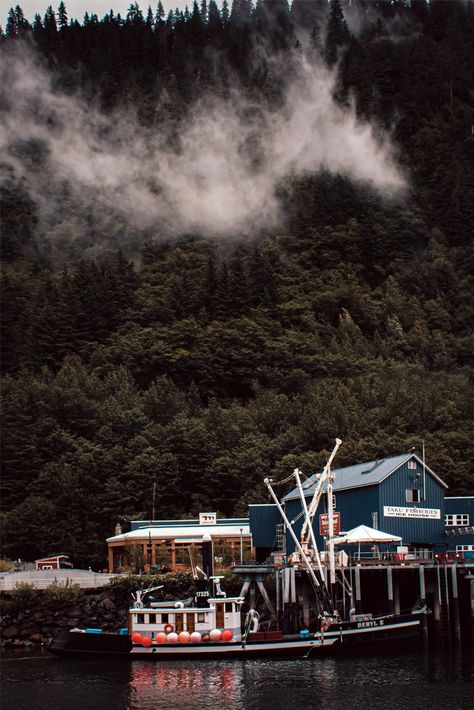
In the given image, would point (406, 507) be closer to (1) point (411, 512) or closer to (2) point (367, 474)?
(1) point (411, 512)

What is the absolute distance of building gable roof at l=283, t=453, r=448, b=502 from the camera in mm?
69500

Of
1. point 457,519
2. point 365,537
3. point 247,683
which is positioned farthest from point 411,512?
point 247,683

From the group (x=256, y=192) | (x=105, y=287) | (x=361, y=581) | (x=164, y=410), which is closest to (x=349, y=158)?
(x=256, y=192)

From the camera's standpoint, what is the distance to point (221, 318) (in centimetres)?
14325

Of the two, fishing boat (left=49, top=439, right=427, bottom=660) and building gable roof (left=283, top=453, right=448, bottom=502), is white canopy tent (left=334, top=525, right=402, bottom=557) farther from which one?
building gable roof (left=283, top=453, right=448, bottom=502)

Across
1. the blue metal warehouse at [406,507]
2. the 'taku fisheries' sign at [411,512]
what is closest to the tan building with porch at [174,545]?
the blue metal warehouse at [406,507]

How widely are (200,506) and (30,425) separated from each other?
20.4 m

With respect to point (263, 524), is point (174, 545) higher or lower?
lower

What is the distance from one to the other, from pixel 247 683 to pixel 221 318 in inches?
3781

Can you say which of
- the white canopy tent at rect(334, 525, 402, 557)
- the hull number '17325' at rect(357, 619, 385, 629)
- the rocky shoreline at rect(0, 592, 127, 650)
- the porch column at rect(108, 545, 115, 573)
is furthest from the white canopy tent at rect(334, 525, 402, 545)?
the porch column at rect(108, 545, 115, 573)

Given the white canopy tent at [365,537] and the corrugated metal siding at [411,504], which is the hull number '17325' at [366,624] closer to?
the white canopy tent at [365,537]

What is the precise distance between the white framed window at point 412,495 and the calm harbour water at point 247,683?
46.8 ft

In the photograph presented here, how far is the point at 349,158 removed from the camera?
18838 cm

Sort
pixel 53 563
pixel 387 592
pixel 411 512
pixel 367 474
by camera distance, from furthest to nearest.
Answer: pixel 53 563
pixel 367 474
pixel 411 512
pixel 387 592
